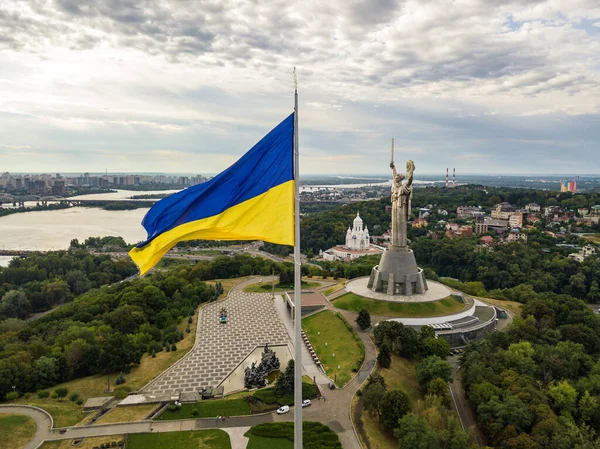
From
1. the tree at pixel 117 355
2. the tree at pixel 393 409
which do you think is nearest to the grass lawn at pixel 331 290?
the tree at pixel 117 355

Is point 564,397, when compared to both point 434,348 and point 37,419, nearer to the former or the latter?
point 434,348

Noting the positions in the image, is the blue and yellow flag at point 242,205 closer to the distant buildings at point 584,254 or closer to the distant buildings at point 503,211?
the distant buildings at point 584,254

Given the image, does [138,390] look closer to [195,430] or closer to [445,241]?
[195,430]

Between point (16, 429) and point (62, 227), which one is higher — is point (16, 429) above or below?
above

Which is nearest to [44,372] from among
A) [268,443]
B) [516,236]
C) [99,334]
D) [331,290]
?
[99,334]

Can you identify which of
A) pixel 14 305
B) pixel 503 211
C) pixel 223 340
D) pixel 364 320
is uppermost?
pixel 503 211

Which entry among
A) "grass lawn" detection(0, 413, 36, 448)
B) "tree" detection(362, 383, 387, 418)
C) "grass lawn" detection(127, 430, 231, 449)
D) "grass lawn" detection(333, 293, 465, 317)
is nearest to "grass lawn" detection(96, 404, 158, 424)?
"grass lawn" detection(127, 430, 231, 449)

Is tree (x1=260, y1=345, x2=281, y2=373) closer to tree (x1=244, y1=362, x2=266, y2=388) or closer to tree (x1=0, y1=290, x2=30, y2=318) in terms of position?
tree (x1=244, y1=362, x2=266, y2=388)
